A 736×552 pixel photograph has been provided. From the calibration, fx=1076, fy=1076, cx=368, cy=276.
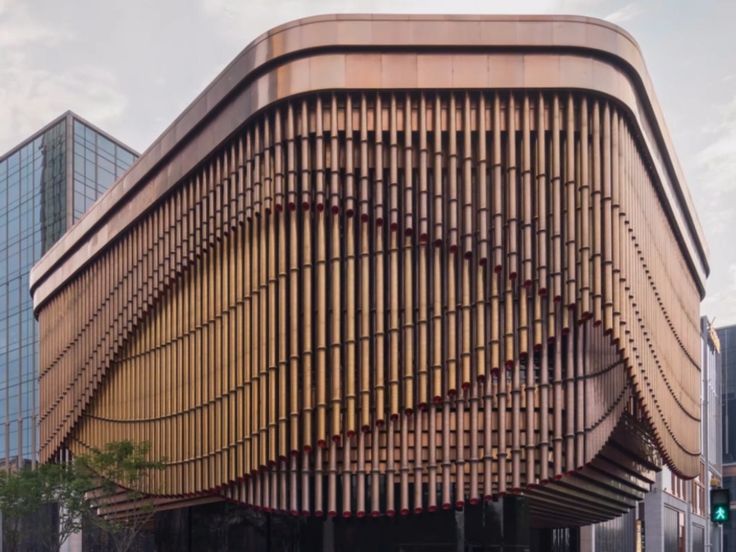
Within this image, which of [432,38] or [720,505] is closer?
[720,505]

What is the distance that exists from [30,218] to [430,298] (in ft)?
213

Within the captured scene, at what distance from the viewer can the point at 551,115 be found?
2977 cm

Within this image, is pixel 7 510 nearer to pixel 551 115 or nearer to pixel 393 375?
pixel 393 375

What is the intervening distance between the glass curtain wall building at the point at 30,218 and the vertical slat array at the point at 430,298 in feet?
185

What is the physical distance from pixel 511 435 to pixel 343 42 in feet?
38.7

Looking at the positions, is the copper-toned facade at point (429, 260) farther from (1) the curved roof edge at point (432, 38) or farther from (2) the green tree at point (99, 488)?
(2) the green tree at point (99, 488)

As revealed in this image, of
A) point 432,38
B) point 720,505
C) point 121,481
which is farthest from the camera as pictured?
point 121,481

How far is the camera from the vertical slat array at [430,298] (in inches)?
1142

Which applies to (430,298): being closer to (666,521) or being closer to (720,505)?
(720,505)

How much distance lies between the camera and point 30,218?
3438 inches

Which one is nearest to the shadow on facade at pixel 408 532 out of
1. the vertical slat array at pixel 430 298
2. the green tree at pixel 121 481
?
the vertical slat array at pixel 430 298

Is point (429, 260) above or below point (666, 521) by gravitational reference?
above

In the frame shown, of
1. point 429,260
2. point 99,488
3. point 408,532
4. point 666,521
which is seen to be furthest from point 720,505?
point 666,521

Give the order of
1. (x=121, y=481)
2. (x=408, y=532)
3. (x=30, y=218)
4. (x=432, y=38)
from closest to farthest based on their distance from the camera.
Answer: (x=432, y=38) < (x=408, y=532) < (x=121, y=481) < (x=30, y=218)
